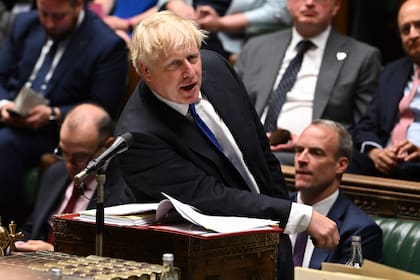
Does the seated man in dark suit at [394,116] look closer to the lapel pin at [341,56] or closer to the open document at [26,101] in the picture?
the lapel pin at [341,56]

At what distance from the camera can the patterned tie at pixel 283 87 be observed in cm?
530

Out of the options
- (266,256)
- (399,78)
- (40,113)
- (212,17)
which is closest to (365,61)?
(399,78)

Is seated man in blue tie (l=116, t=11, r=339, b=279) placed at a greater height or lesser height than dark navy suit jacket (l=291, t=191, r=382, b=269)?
greater

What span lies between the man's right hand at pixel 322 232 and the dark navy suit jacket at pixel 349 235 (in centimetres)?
71

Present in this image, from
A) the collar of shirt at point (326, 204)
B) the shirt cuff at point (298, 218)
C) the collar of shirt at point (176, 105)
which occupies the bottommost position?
the collar of shirt at point (326, 204)

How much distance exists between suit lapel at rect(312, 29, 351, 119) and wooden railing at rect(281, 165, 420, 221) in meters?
0.62

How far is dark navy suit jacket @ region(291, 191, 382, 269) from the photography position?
4062 mm

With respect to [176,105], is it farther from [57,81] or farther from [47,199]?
[57,81]

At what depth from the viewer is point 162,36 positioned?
10.9ft

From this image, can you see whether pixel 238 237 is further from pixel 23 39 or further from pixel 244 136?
pixel 23 39

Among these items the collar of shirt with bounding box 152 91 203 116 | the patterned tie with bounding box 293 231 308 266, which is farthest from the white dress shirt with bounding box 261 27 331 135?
the collar of shirt with bounding box 152 91 203 116

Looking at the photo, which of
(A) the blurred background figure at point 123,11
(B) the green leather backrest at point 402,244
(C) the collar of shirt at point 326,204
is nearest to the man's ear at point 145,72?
(C) the collar of shirt at point 326,204

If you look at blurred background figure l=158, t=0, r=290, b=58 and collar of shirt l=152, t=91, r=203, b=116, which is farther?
blurred background figure l=158, t=0, r=290, b=58

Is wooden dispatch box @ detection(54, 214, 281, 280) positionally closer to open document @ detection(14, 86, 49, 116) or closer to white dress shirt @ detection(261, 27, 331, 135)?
white dress shirt @ detection(261, 27, 331, 135)
